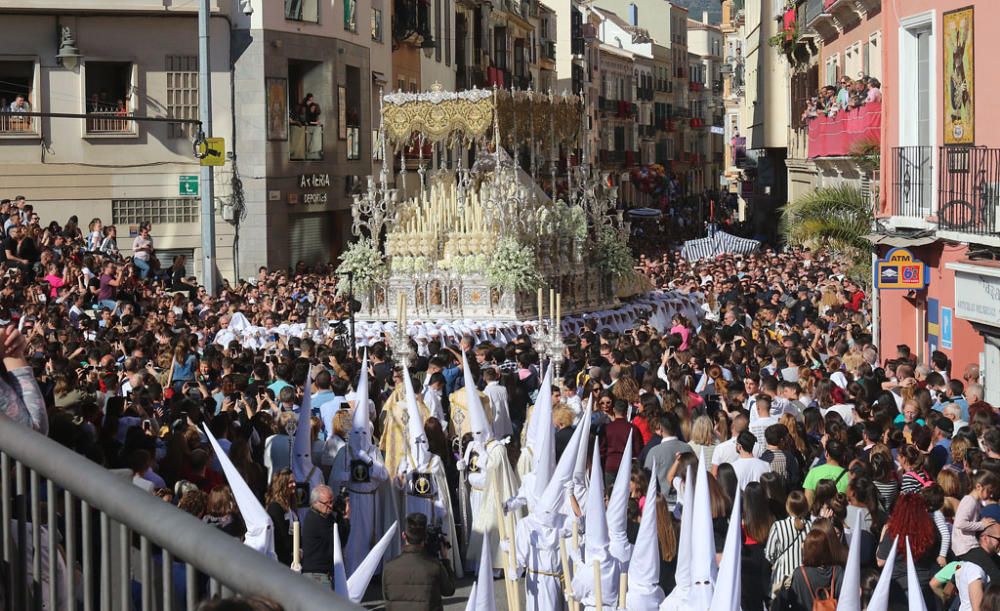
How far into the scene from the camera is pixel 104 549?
3.58m

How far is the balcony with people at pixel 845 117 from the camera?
2644cm

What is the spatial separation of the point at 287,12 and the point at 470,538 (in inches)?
953

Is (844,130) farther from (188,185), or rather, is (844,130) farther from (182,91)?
(182,91)

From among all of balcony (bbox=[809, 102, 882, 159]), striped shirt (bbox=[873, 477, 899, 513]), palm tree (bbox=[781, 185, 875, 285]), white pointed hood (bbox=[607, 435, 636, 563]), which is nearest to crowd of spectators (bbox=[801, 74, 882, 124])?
balcony (bbox=[809, 102, 882, 159])

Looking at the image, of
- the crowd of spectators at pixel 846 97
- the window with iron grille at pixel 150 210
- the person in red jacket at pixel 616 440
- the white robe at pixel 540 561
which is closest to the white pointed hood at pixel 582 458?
the white robe at pixel 540 561

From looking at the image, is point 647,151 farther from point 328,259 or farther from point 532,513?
point 532,513

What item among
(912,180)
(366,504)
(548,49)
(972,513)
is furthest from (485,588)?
(548,49)

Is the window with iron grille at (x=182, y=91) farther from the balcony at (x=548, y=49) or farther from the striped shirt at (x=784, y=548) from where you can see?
Answer: the balcony at (x=548, y=49)

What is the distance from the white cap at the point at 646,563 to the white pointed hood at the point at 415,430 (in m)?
3.50

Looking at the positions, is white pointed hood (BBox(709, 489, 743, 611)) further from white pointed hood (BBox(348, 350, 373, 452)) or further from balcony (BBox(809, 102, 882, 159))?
balcony (BBox(809, 102, 882, 159))

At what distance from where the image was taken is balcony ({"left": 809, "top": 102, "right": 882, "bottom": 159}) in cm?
2633

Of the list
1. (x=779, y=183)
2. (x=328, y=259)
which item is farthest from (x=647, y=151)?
(x=328, y=259)

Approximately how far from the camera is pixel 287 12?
114ft

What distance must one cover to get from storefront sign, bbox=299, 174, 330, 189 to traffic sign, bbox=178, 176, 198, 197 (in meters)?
3.13
